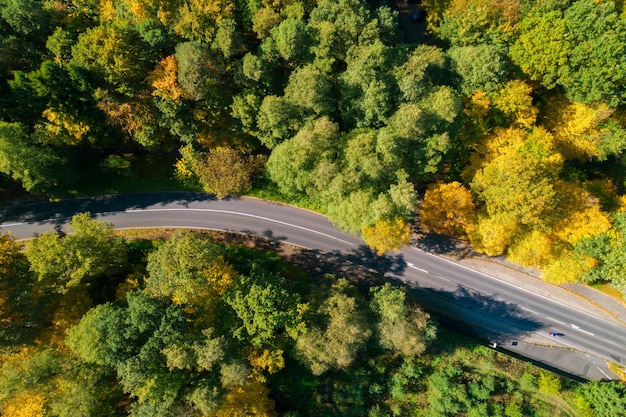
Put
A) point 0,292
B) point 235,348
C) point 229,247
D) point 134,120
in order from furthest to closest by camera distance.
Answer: point 229,247 < point 134,120 < point 235,348 < point 0,292

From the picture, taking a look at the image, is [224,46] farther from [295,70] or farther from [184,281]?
[184,281]

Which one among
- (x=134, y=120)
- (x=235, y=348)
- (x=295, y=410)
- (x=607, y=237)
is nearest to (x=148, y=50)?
(x=134, y=120)

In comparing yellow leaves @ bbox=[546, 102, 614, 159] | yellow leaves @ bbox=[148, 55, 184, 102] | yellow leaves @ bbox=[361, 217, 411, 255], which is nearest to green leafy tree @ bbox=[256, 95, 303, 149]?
yellow leaves @ bbox=[148, 55, 184, 102]

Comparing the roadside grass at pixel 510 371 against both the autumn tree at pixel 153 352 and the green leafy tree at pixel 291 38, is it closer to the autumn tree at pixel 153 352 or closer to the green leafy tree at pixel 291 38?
the autumn tree at pixel 153 352

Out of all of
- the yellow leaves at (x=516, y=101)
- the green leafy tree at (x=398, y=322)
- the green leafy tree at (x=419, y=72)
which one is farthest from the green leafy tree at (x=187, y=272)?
the yellow leaves at (x=516, y=101)

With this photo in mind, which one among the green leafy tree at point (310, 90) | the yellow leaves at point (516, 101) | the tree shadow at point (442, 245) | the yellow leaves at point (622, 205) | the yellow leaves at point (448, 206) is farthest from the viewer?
the tree shadow at point (442, 245)
